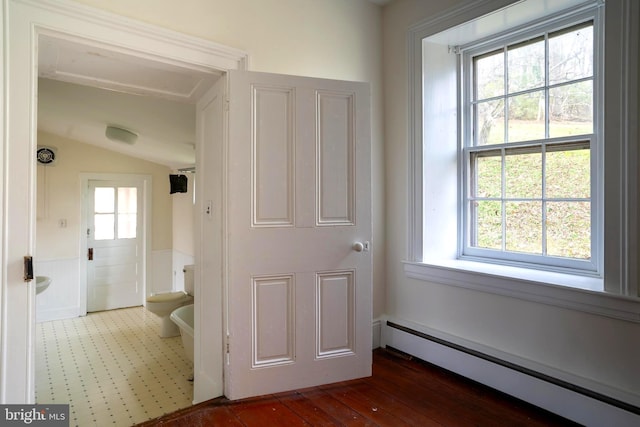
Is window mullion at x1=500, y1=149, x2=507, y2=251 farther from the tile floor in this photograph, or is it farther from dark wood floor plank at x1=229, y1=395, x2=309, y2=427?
the tile floor

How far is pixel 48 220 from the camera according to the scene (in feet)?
17.2

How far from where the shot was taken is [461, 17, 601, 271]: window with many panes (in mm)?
2102

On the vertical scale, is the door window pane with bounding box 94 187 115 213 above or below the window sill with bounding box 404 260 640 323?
above

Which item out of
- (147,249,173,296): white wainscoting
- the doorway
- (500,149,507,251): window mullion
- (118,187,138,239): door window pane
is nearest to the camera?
(500,149,507,251): window mullion

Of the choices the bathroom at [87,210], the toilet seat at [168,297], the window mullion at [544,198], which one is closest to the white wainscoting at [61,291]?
the bathroom at [87,210]

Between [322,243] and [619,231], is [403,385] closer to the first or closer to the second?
[322,243]

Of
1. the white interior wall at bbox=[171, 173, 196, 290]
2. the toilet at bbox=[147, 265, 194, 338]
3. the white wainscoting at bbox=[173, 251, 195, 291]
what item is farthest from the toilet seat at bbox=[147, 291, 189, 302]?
the white wainscoting at bbox=[173, 251, 195, 291]

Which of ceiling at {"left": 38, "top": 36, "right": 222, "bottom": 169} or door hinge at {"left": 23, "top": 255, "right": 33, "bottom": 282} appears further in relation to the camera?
ceiling at {"left": 38, "top": 36, "right": 222, "bottom": 169}

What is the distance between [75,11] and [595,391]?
114 inches

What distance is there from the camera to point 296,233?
7.16 feet

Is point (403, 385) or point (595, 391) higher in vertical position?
point (595, 391)

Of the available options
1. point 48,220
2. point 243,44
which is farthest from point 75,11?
point 48,220

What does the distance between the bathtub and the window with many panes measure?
236 centimetres

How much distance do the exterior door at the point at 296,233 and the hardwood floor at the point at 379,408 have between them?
0.27 feet
